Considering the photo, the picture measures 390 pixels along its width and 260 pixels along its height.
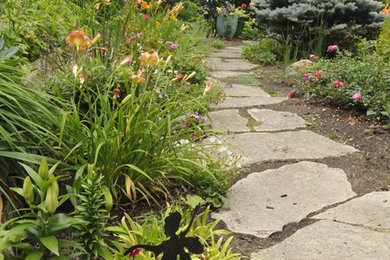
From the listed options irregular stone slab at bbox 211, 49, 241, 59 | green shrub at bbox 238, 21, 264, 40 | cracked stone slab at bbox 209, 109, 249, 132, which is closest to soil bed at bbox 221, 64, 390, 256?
cracked stone slab at bbox 209, 109, 249, 132

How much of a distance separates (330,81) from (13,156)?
3242mm

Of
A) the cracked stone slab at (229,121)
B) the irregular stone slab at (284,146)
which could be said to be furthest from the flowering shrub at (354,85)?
the cracked stone slab at (229,121)

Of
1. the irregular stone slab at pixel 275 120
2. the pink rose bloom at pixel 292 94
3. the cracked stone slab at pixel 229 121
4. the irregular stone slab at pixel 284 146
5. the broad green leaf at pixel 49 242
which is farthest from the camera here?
the pink rose bloom at pixel 292 94

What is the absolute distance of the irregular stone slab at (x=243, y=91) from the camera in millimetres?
4389

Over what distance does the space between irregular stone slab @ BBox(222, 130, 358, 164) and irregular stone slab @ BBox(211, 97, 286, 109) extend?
2.50ft

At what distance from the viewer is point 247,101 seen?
4133 millimetres

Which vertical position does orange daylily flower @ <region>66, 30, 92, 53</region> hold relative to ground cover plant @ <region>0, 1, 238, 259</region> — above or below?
above

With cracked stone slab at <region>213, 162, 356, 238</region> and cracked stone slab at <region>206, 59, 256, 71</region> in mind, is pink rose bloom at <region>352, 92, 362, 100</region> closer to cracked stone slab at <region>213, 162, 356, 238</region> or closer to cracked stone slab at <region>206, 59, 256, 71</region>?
cracked stone slab at <region>213, 162, 356, 238</region>

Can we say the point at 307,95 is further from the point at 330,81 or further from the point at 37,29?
the point at 37,29

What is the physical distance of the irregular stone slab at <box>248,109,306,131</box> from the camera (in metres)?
3.44

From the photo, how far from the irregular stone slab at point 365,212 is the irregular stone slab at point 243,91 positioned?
225 cm

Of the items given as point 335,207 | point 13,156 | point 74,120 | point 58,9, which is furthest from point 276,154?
point 58,9

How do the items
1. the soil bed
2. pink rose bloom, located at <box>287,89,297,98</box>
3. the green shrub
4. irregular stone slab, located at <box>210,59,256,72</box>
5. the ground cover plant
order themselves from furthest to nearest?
1. the green shrub
2. irregular stone slab, located at <box>210,59,256,72</box>
3. pink rose bloom, located at <box>287,89,297,98</box>
4. the soil bed
5. the ground cover plant

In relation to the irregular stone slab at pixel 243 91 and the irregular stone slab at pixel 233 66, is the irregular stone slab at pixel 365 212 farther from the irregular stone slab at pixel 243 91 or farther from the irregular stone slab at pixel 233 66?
the irregular stone slab at pixel 233 66
